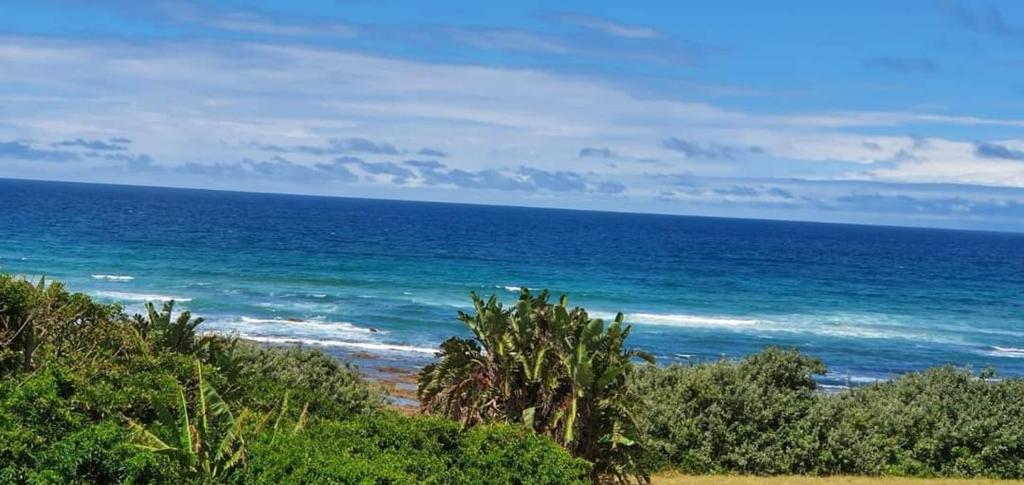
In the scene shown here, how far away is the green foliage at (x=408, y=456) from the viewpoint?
11055 mm

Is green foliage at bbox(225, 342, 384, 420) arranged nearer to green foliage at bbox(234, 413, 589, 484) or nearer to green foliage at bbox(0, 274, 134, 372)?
green foliage at bbox(0, 274, 134, 372)

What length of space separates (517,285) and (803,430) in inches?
2261

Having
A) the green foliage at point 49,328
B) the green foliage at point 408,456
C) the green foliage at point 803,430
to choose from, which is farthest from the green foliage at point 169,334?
the green foliage at point 803,430

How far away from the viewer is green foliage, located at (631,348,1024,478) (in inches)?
885

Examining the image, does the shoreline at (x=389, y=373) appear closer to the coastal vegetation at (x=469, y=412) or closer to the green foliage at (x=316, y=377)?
the green foliage at (x=316, y=377)

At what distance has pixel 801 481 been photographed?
21875 millimetres

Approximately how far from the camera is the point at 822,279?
97.5 meters

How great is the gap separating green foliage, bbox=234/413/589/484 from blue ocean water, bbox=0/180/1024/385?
28793mm

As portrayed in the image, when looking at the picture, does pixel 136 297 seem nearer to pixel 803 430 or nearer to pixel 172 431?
pixel 803 430

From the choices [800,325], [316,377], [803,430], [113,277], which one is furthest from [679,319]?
[316,377]

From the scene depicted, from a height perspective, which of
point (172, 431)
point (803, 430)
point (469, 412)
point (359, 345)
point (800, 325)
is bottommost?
point (359, 345)

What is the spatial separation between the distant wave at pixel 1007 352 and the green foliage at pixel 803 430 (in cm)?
3309

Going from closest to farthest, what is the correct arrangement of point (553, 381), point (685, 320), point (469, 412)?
1. point (553, 381)
2. point (469, 412)
3. point (685, 320)

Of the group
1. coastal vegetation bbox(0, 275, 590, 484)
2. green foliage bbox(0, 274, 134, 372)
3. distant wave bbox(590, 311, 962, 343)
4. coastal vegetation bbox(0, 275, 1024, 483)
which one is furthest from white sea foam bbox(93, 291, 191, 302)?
coastal vegetation bbox(0, 275, 590, 484)
